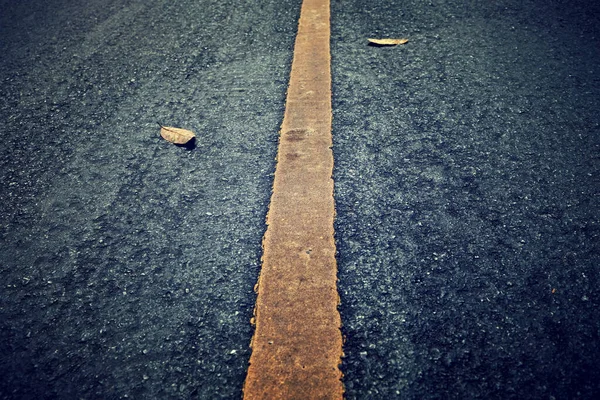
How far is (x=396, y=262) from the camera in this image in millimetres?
1302

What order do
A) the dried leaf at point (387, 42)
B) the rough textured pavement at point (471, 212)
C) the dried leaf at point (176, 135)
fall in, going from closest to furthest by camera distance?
the rough textured pavement at point (471, 212), the dried leaf at point (176, 135), the dried leaf at point (387, 42)

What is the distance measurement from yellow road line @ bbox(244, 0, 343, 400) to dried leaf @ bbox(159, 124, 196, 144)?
49 centimetres

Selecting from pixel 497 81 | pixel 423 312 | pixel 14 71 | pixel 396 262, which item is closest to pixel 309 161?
pixel 396 262

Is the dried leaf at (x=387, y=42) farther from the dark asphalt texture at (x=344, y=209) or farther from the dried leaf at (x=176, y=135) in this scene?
the dried leaf at (x=176, y=135)

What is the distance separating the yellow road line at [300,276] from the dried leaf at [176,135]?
494 millimetres

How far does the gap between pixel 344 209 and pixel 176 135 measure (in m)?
1.00

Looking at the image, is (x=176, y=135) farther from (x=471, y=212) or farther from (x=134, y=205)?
(x=471, y=212)

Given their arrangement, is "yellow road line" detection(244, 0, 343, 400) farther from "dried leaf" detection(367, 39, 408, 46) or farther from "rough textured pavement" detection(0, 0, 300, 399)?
"dried leaf" detection(367, 39, 408, 46)

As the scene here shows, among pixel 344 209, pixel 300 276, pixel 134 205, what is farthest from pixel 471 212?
pixel 134 205

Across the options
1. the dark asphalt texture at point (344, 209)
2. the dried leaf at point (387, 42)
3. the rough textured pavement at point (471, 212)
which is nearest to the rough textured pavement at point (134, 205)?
the dark asphalt texture at point (344, 209)

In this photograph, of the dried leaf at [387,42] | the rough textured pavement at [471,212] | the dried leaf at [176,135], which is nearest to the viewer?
the rough textured pavement at [471,212]

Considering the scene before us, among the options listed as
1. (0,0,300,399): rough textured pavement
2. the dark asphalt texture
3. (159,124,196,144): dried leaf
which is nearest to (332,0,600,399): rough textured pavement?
the dark asphalt texture

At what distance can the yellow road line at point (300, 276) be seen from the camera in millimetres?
1074

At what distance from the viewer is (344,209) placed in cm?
149
